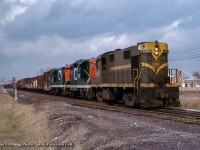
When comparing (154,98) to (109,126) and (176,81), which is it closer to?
(176,81)

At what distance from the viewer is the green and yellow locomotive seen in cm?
1853

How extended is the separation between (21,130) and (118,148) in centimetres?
448

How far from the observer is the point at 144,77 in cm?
1927

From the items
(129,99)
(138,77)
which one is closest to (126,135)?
(138,77)

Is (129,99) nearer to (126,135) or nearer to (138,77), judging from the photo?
(138,77)

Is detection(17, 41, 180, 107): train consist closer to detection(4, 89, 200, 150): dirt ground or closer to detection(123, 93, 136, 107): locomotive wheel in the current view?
detection(123, 93, 136, 107): locomotive wheel

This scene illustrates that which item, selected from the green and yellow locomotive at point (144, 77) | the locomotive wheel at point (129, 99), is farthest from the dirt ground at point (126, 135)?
the locomotive wheel at point (129, 99)

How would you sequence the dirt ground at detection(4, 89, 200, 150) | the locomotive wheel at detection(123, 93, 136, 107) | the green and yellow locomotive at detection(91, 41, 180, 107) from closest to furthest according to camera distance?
the dirt ground at detection(4, 89, 200, 150), the green and yellow locomotive at detection(91, 41, 180, 107), the locomotive wheel at detection(123, 93, 136, 107)

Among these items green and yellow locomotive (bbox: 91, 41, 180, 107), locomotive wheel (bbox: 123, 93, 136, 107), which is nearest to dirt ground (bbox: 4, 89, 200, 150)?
green and yellow locomotive (bbox: 91, 41, 180, 107)

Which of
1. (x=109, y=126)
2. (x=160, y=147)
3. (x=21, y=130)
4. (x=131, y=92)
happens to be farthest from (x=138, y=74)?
(x=160, y=147)

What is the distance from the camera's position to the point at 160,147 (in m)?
8.49

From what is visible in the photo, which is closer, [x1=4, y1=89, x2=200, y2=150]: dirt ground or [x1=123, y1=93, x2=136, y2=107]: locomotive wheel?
[x1=4, y1=89, x2=200, y2=150]: dirt ground

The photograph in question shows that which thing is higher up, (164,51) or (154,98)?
(164,51)

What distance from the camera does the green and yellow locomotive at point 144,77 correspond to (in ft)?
60.8
